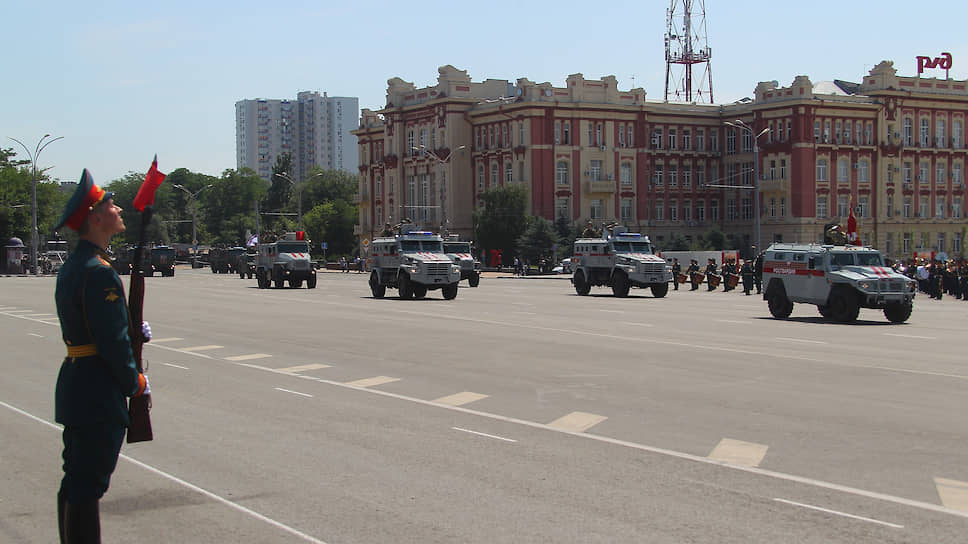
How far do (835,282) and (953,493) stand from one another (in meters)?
19.7

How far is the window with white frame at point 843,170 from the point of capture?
96.5 meters

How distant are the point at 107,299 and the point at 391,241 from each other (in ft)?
119

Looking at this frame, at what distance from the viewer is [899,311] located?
27.0 metres

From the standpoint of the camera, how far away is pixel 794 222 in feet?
310


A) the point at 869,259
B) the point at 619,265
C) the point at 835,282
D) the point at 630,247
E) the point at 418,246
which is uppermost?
the point at 418,246

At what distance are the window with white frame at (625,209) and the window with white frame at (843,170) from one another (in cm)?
1879

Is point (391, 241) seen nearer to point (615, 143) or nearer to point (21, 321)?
point (21, 321)

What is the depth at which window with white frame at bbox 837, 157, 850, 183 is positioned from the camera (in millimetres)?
96500

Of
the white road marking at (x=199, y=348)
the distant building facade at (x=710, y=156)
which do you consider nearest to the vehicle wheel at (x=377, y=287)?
the white road marking at (x=199, y=348)

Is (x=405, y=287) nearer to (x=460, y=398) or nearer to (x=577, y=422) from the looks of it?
(x=460, y=398)

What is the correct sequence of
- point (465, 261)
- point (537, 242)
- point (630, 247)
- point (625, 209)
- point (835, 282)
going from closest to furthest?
point (835, 282) < point (630, 247) < point (465, 261) < point (537, 242) < point (625, 209)

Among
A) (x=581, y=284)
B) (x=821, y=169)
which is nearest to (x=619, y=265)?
(x=581, y=284)

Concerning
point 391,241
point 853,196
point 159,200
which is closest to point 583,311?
point 391,241

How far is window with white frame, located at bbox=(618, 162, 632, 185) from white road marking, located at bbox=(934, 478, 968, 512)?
90.8 m
